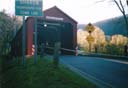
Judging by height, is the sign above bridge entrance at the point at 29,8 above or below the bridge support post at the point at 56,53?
above

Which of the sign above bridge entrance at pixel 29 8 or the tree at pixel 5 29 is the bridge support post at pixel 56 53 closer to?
the sign above bridge entrance at pixel 29 8

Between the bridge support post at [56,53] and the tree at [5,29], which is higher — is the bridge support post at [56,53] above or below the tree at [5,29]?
below

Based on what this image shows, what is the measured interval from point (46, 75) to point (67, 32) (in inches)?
831

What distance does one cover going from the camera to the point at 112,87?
32.0ft

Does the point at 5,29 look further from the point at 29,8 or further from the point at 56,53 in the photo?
the point at 56,53

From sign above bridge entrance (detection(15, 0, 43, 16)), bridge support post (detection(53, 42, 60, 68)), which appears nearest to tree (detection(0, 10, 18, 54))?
sign above bridge entrance (detection(15, 0, 43, 16))

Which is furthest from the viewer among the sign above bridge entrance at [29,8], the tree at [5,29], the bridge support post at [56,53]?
the tree at [5,29]

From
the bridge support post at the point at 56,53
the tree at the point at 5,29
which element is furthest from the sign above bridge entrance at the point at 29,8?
the tree at the point at 5,29

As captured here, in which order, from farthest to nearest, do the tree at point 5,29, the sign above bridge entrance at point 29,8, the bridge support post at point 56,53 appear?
the tree at point 5,29 < the sign above bridge entrance at point 29,8 < the bridge support post at point 56,53

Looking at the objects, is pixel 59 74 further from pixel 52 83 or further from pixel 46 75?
pixel 52 83

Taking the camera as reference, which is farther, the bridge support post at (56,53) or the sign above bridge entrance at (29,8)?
the sign above bridge entrance at (29,8)

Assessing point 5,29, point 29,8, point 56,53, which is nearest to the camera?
point 56,53

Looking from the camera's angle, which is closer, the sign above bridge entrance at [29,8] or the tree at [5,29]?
the sign above bridge entrance at [29,8]

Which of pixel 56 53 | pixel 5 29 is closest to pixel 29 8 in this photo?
pixel 56 53
